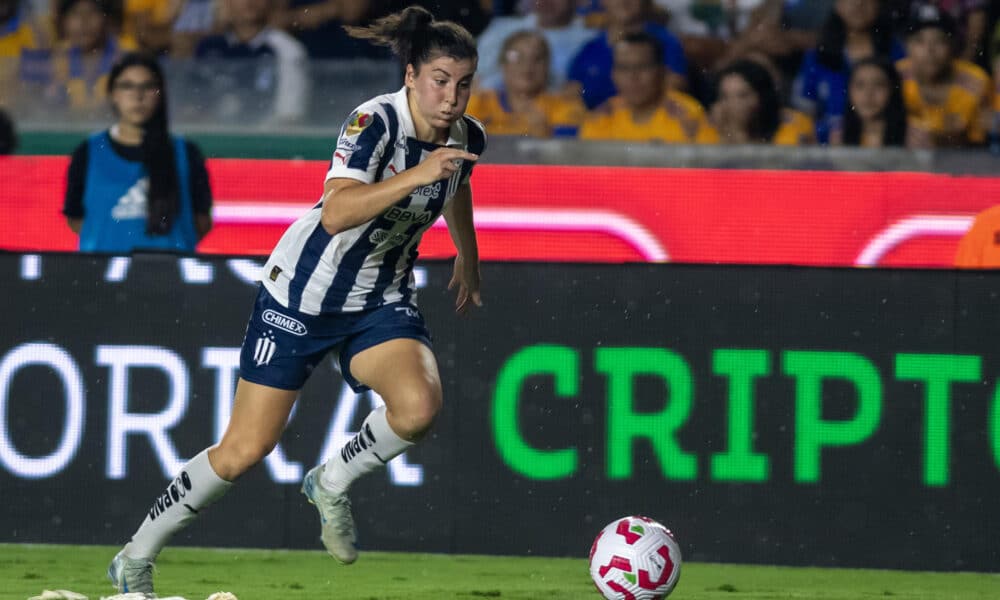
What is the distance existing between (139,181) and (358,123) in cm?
393

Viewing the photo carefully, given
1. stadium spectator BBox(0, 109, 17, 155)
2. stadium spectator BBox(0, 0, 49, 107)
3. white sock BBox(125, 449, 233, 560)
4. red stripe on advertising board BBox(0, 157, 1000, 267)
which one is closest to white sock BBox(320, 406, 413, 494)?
white sock BBox(125, 449, 233, 560)

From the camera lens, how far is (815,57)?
9719 millimetres

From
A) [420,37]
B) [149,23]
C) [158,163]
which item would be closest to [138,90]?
[158,163]

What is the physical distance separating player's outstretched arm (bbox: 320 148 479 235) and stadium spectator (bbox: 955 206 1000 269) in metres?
4.15

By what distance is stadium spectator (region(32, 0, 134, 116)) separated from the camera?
9.66 meters

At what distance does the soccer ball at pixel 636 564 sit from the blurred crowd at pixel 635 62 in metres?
4.28

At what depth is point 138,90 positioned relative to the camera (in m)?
8.40

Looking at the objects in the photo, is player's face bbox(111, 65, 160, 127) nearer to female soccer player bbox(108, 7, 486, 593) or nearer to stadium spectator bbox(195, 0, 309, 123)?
stadium spectator bbox(195, 0, 309, 123)

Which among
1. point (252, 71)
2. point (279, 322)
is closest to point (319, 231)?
point (279, 322)

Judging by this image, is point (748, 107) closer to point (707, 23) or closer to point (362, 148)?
point (707, 23)

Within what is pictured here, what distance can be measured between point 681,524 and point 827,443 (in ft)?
2.20

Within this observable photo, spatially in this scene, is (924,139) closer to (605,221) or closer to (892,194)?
(892,194)

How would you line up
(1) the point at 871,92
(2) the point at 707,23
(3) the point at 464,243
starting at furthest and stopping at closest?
(2) the point at 707,23 < (1) the point at 871,92 < (3) the point at 464,243

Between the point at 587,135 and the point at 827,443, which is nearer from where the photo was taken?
the point at 827,443
